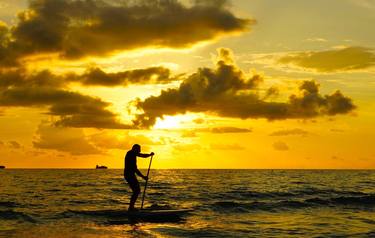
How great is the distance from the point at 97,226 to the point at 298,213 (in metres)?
12.6

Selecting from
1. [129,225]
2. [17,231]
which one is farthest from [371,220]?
[17,231]

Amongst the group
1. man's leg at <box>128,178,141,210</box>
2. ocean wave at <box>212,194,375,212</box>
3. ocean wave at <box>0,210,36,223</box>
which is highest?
man's leg at <box>128,178,141,210</box>

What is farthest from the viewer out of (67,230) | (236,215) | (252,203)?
(252,203)

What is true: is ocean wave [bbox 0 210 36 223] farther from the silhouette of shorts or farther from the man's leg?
the silhouette of shorts

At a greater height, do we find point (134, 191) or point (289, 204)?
point (134, 191)

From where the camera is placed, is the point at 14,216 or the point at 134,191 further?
the point at 14,216

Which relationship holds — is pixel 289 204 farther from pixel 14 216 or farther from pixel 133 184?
pixel 14 216

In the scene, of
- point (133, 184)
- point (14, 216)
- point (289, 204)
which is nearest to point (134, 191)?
point (133, 184)

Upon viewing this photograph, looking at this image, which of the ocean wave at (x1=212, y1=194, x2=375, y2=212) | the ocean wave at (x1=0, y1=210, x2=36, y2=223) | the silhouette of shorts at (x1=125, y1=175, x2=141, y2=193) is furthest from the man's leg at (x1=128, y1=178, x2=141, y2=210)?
the ocean wave at (x1=212, y1=194, x2=375, y2=212)

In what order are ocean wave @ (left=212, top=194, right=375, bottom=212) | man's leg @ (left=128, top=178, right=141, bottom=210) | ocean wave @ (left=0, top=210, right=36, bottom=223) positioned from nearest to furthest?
1. man's leg @ (left=128, top=178, right=141, bottom=210)
2. ocean wave @ (left=0, top=210, right=36, bottom=223)
3. ocean wave @ (left=212, top=194, right=375, bottom=212)

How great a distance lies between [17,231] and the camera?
58.9ft

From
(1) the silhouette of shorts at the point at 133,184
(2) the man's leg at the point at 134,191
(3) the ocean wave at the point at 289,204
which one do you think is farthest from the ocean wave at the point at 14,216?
(3) the ocean wave at the point at 289,204

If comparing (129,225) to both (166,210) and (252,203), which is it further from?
(252,203)

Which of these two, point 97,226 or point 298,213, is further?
point 298,213
